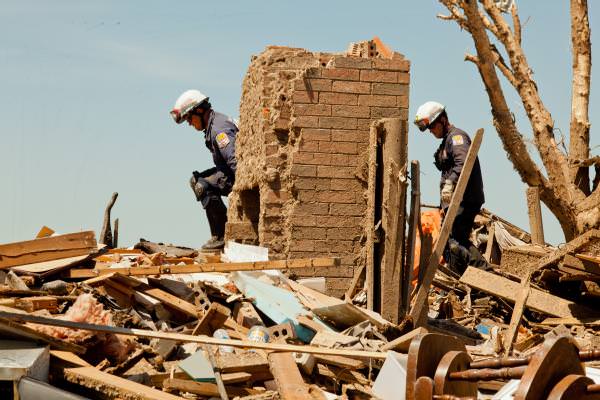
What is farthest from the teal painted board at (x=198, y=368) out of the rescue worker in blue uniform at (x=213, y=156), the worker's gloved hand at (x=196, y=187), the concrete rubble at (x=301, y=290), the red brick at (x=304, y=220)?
the worker's gloved hand at (x=196, y=187)

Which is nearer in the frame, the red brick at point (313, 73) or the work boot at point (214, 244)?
the red brick at point (313, 73)

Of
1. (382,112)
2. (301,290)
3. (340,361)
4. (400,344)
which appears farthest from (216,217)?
(340,361)

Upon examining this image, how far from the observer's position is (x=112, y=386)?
5.38 m

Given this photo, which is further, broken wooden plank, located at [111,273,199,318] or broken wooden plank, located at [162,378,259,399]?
broken wooden plank, located at [111,273,199,318]

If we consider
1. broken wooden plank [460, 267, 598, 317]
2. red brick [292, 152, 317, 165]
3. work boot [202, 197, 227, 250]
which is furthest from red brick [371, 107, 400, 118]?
work boot [202, 197, 227, 250]

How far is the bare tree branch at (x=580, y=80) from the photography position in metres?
17.3

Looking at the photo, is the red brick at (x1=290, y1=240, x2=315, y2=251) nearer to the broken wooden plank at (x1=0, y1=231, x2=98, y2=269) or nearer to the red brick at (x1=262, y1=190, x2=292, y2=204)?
the red brick at (x1=262, y1=190, x2=292, y2=204)

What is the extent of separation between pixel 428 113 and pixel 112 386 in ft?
19.8

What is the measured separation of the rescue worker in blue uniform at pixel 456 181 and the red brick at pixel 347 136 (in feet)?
6.93

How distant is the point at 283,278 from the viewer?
8.09 m

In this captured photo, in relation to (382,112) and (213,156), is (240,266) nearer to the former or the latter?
(382,112)

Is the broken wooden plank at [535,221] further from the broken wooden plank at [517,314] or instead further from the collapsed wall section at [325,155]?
the collapsed wall section at [325,155]

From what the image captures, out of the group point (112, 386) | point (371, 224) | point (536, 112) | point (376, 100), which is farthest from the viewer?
point (536, 112)

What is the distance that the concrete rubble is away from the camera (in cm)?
569
